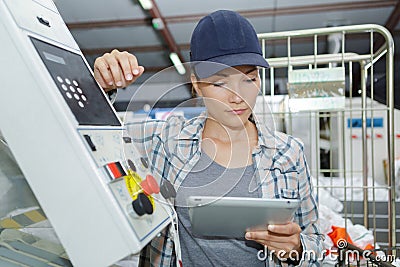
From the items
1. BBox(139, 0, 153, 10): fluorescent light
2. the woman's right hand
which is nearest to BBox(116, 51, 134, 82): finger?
the woman's right hand

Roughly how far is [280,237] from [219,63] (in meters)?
0.28

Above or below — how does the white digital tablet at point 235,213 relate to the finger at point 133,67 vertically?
below

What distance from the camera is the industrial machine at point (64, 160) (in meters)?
0.45

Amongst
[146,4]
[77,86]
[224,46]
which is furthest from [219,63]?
[146,4]

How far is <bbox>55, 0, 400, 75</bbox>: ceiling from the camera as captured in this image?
424cm

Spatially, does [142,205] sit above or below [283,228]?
above

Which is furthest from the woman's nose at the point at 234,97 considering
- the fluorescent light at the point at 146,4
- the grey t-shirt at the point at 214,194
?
the fluorescent light at the point at 146,4

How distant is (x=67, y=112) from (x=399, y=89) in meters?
2.06

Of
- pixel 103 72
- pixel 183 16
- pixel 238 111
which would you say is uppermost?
pixel 103 72

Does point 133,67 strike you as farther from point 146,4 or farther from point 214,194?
point 146,4

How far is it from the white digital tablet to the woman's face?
0.54 feet

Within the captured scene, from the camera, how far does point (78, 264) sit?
0.45 metres

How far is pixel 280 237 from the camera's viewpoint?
0.69 metres

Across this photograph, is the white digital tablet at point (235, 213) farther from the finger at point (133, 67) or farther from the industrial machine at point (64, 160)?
the finger at point (133, 67)
